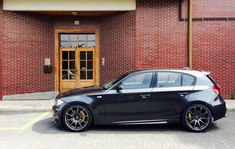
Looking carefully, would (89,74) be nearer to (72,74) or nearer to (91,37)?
(72,74)

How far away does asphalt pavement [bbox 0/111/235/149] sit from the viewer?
234 inches

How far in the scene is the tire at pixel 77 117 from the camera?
278 inches

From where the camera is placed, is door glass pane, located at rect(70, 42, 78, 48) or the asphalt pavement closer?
the asphalt pavement

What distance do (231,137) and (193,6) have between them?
7.02 m

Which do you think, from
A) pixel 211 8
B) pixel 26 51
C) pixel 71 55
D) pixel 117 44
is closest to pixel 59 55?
pixel 71 55

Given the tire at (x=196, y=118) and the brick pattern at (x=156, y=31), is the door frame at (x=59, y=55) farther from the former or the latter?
the tire at (x=196, y=118)

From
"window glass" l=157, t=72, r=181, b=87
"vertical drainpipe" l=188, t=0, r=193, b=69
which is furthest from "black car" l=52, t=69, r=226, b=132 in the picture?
"vertical drainpipe" l=188, t=0, r=193, b=69

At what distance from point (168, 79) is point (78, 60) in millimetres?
7557

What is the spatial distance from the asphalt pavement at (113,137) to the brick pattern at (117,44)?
5322 mm

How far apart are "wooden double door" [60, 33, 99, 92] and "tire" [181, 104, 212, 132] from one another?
750cm

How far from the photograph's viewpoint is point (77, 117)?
7074mm

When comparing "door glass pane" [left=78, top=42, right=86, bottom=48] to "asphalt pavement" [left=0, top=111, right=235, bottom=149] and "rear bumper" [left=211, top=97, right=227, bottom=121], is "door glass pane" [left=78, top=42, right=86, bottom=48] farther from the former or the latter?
"rear bumper" [left=211, top=97, right=227, bottom=121]

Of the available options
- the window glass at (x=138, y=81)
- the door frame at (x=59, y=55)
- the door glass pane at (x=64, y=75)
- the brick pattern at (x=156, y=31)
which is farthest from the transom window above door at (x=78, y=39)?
the window glass at (x=138, y=81)

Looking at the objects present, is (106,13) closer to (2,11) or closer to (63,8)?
(63,8)
